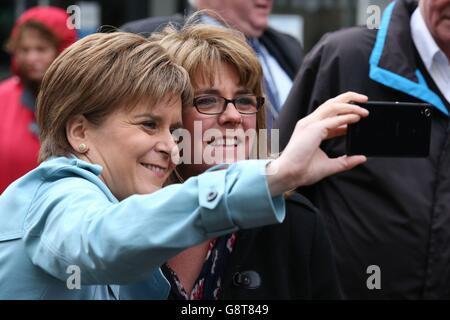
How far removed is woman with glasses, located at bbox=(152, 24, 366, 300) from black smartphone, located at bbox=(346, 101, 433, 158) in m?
0.43

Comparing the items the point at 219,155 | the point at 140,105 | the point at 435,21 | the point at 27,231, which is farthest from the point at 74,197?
the point at 435,21

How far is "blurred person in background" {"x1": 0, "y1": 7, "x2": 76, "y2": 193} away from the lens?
4781mm

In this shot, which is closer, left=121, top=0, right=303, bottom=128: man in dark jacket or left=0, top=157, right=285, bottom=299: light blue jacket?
left=0, top=157, right=285, bottom=299: light blue jacket

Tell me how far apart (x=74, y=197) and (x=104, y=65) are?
1.37ft

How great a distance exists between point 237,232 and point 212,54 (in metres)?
0.49

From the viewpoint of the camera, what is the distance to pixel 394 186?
A: 10.5ft

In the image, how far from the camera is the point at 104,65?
86.3 inches

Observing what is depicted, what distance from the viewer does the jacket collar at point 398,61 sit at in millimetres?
3244

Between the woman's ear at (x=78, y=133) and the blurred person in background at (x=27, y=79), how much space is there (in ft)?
8.38

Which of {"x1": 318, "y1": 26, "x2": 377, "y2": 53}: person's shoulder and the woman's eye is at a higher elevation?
the woman's eye
